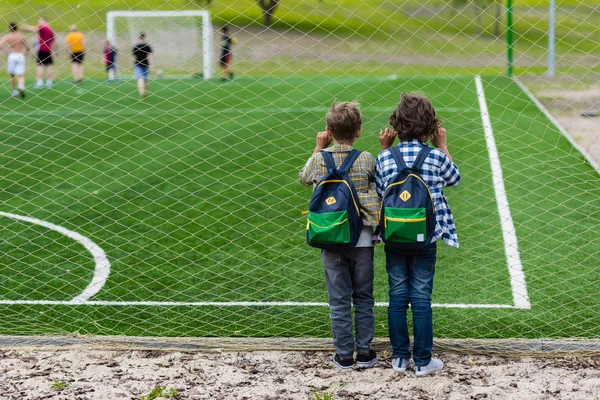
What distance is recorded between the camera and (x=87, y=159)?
36.8 ft

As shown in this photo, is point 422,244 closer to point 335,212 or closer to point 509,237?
point 335,212

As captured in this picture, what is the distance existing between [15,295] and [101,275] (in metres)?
0.70

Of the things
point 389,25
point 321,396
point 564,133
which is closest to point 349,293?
point 321,396

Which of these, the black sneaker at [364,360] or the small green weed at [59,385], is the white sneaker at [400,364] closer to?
the black sneaker at [364,360]

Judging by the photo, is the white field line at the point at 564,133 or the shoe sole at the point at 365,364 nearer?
the shoe sole at the point at 365,364

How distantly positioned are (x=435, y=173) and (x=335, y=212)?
0.58 metres

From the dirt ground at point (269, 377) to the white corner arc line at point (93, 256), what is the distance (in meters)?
1.14

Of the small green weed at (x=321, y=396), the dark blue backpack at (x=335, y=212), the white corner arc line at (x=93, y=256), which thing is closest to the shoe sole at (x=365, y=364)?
the small green weed at (x=321, y=396)

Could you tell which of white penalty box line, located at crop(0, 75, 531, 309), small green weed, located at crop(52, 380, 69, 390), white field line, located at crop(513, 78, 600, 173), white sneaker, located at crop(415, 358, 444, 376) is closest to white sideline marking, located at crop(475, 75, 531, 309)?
white penalty box line, located at crop(0, 75, 531, 309)

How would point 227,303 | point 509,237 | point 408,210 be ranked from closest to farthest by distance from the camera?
point 408,210 < point 227,303 < point 509,237

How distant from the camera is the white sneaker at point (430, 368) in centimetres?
462

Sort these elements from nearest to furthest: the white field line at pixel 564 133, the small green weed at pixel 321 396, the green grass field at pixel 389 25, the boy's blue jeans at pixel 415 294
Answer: the small green weed at pixel 321 396 → the boy's blue jeans at pixel 415 294 → the white field line at pixel 564 133 → the green grass field at pixel 389 25

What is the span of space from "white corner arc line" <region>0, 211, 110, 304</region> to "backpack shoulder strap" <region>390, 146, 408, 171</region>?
2.76 meters

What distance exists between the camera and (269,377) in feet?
15.4
